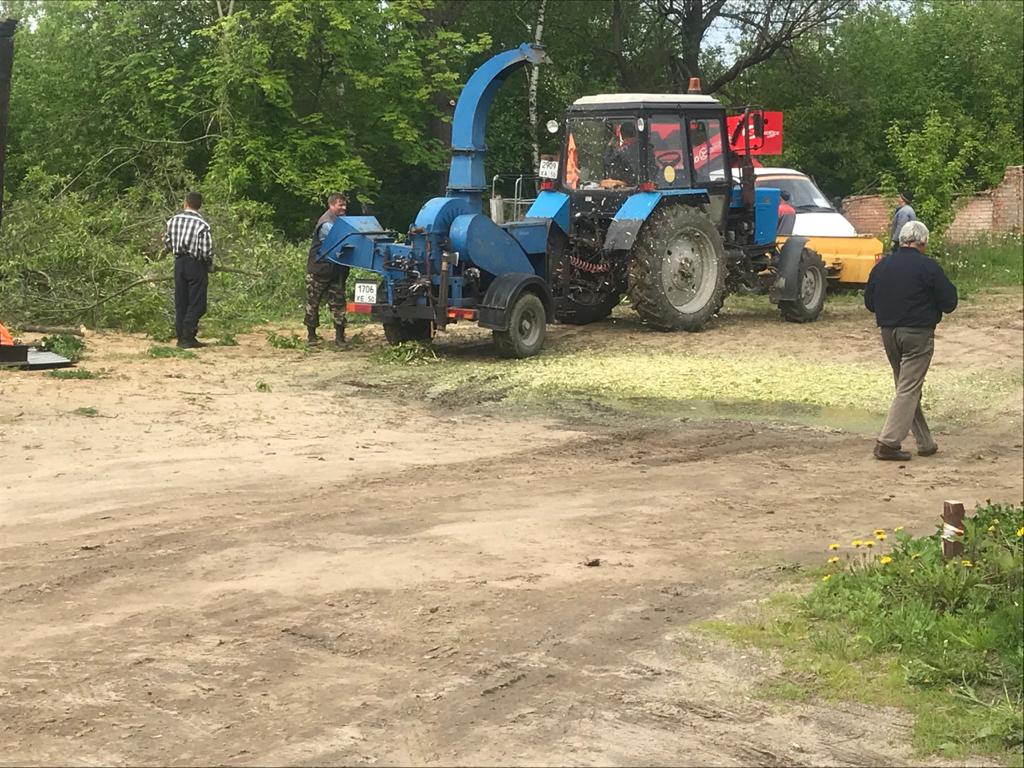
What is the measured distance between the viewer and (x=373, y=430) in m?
11.0

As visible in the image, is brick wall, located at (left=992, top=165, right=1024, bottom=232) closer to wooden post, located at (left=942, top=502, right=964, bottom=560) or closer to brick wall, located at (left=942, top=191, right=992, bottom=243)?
brick wall, located at (left=942, top=191, right=992, bottom=243)

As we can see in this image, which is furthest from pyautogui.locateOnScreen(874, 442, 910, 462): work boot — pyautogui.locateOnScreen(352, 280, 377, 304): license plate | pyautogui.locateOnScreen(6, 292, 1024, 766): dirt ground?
pyautogui.locateOnScreen(352, 280, 377, 304): license plate

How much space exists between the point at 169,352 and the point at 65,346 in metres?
1.06

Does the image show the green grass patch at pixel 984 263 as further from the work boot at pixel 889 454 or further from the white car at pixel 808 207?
the work boot at pixel 889 454

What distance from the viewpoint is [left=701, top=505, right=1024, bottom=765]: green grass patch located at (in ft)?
16.7

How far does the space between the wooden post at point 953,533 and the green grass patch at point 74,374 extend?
8826 mm

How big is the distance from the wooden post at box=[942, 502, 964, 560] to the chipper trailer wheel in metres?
8.38

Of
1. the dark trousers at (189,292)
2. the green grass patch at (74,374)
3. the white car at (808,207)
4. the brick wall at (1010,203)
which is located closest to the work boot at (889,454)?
the green grass patch at (74,374)

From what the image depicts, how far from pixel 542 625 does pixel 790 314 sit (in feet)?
41.1

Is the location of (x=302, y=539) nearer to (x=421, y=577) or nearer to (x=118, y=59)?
(x=421, y=577)

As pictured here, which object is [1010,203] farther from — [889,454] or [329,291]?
[889,454]

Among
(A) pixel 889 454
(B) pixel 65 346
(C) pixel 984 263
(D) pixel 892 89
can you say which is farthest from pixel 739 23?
(A) pixel 889 454

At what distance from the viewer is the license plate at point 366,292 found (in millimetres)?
14805

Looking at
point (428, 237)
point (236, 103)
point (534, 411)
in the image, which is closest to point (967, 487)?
point (534, 411)
